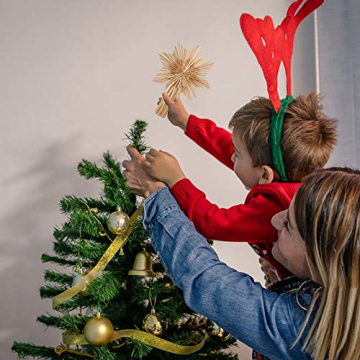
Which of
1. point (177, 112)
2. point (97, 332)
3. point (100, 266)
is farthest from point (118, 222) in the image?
point (177, 112)

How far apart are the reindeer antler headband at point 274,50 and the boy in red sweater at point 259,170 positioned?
0.05ft

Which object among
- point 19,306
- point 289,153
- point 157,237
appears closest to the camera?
point 157,237

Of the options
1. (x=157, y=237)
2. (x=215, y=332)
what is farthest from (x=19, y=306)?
(x=157, y=237)

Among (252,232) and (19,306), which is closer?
(252,232)

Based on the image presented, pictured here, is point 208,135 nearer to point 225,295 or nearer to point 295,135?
point 295,135

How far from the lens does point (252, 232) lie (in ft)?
3.17

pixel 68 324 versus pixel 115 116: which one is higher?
Result: pixel 115 116

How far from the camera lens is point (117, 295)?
43.4 inches

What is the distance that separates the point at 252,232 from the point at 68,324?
386 mm

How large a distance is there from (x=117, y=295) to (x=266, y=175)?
1.20 feet

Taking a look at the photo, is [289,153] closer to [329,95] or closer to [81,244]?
[81,244]

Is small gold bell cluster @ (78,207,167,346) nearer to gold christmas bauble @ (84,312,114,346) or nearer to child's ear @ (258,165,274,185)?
gold christmas bauble @ (84,312,114,346)

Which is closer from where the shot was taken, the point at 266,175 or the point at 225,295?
the point at 225,295

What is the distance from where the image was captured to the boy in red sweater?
0.93m
